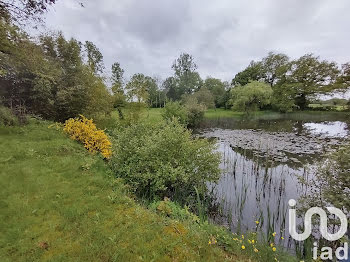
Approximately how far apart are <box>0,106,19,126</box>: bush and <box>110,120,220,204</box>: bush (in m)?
7.09

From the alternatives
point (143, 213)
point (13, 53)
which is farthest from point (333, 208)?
point (13, 53)

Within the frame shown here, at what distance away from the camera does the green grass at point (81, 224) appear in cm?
253

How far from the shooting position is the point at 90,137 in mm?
8008

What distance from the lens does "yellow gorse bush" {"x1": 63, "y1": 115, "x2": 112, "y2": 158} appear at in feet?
24.5

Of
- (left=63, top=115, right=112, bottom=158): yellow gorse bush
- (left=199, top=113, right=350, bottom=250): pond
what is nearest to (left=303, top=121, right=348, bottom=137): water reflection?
(left=199, top=113, right=350, bottom=250): pond

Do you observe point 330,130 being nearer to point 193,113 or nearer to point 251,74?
point 193,113

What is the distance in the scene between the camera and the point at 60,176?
4895 millimetres

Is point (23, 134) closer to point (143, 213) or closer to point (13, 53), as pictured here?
point (13, 53)

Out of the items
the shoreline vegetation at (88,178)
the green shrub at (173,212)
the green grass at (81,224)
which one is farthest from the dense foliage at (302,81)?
the green grass at (81,224)

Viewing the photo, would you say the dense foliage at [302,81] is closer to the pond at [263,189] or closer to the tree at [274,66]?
the tree at [274,66]

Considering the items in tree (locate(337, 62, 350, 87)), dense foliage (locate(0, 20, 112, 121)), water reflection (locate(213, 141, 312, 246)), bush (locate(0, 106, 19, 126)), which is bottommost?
water reflection (locate(213, 141, 312, 246))

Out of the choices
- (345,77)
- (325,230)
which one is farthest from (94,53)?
(345,77)

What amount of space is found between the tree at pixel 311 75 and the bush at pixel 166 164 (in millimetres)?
38741

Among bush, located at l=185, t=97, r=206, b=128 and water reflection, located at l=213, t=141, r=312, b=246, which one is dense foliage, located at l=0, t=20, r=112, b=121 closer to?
water reflection, located at l=213, t=141, r=312, b=246
